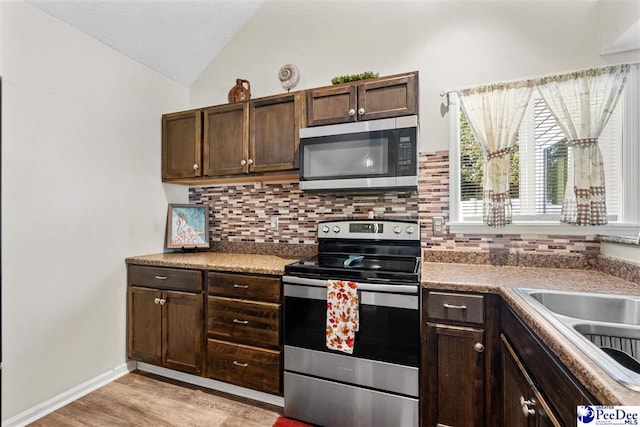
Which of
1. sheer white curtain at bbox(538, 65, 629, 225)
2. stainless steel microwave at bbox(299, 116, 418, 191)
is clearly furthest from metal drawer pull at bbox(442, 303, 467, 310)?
sheer white curtain at bbox(538, 65, 629, 225)

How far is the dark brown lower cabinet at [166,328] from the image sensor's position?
2174 mm

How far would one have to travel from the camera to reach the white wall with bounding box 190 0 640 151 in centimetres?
198

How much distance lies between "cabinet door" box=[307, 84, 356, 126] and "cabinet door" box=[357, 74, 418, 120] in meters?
0.06

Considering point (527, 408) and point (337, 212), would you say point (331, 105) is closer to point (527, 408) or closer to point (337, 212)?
point (337, 212)

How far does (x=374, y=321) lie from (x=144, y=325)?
1719 mm

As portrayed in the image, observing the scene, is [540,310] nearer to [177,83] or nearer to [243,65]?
[243,65]

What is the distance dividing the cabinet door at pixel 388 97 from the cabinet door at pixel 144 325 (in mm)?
1917

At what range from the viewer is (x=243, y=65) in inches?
109

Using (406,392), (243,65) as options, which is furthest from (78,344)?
(243,65)

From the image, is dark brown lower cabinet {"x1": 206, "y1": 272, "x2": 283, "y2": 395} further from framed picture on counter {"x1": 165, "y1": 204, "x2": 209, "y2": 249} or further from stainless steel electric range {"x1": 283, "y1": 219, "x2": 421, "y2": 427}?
framed picture on counter {"x1": 165, "y1": 204, "x2": 209, "y2": 249}

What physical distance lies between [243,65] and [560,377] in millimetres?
2875

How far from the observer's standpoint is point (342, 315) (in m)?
1.74

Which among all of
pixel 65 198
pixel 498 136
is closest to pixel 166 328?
pixel 65 198

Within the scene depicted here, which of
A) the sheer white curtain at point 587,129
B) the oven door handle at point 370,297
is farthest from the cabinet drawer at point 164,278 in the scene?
the sheer white curtain at point 587,129
